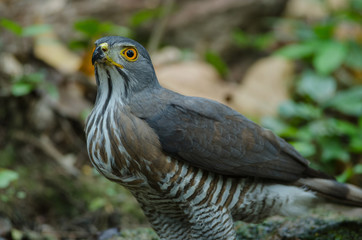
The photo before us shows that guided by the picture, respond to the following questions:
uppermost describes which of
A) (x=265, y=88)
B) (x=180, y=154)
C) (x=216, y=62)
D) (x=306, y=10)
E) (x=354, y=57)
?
(x=306, y=10)

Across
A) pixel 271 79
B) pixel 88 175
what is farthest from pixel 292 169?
pixel 271 79

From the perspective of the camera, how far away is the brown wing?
10.9ft

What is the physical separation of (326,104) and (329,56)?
895mm

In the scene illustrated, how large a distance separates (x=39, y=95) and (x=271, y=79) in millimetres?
3976

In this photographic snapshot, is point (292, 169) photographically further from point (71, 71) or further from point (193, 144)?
point (71, 71)

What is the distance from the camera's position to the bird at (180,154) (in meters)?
3.26

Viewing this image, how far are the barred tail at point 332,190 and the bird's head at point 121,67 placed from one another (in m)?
1.63

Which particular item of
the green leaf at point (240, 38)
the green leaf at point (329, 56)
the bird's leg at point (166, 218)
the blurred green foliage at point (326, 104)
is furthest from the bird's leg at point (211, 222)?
the green leaf at point (240, 38)

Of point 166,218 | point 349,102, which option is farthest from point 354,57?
point 166,218

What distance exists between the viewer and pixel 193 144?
11.0ft

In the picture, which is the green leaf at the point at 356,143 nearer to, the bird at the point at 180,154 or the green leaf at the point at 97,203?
the bird at the point at 180,154

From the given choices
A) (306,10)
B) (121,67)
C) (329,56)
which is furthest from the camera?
(306,10)

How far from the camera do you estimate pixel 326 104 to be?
6.49m

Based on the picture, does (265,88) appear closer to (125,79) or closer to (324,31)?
(324,31)
